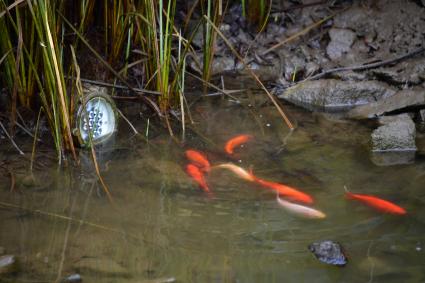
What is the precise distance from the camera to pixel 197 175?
3.51m

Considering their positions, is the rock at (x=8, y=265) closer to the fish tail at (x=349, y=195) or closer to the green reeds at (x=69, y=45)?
the green reeds at (x=69, y=45)

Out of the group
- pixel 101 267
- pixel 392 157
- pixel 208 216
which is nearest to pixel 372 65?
pixel 392 157

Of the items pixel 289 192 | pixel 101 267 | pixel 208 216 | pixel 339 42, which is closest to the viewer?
pixel 101 267

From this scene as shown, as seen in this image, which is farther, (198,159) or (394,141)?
(394,141)

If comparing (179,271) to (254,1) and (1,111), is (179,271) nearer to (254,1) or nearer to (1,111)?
(1,111)

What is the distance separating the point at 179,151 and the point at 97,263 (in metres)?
1.35

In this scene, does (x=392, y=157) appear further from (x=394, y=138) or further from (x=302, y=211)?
(x=302, y=211)

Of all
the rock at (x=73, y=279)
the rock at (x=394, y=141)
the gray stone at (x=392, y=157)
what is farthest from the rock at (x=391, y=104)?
the rock at (x=73, y=279)

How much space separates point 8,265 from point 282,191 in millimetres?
1432

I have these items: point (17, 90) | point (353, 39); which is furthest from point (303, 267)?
point (353, 39)

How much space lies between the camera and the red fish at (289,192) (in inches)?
128

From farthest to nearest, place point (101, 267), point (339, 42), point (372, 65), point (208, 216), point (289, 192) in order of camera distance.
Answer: point (339, 42)
point (372, 65)
point (289, 192)
point (208, 216)
point (101, 267)

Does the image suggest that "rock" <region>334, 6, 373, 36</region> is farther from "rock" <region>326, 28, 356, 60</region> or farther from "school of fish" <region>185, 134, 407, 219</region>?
"school of fish" <region>185, 134, 407, 219</region>

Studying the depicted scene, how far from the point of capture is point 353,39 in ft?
17.3
